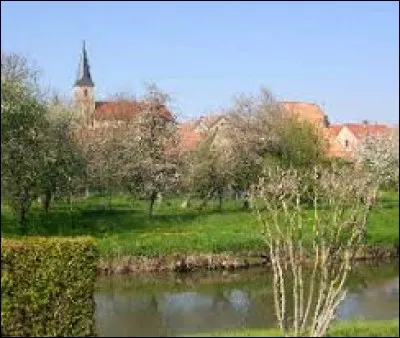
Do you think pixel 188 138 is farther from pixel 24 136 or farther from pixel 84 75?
pixel 84 75

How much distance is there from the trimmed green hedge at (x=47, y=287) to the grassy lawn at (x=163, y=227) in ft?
39.4

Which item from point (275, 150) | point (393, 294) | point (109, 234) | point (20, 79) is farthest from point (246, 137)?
point (393, 294)

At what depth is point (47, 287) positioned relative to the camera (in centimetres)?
1355

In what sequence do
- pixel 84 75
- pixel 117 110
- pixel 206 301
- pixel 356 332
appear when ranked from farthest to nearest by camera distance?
pixel 84 75 → pixel 117 110 → pixel 206 301 → pixel 356 332

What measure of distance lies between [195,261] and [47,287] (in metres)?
19.3

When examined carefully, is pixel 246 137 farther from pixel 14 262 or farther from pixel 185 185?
pixel 14 262

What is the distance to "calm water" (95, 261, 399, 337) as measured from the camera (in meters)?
21.7

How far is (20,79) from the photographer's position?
1303 inches

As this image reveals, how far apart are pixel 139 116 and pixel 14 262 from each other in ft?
121

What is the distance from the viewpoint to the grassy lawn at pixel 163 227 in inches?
1291

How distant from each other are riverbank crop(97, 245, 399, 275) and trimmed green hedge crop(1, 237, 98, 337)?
17.4m

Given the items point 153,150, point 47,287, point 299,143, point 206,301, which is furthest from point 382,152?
point 47,287

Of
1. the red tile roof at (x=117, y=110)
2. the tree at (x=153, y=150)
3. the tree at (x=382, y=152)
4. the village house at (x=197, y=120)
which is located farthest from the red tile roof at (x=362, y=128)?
the tree at (x=153, y=150)

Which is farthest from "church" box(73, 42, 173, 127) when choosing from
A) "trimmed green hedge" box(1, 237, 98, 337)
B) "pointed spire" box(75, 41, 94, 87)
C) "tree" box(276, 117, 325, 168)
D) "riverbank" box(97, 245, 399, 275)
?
"trimmed green hedge" box(1, 237, 98, 337)
